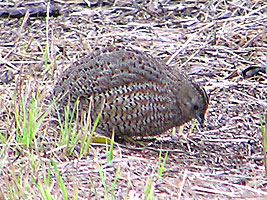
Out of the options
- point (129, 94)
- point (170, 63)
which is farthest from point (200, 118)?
point (170, 63)

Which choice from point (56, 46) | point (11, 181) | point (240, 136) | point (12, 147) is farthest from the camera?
point (56, 46)

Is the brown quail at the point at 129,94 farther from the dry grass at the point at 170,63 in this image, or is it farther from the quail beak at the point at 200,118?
the dry grass at the point at 170,63

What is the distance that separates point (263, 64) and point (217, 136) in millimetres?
1420

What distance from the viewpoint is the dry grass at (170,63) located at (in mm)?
4734

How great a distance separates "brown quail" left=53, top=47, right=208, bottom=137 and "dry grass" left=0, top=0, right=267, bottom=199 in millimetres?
195

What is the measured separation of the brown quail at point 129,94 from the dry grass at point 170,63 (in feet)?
0.64

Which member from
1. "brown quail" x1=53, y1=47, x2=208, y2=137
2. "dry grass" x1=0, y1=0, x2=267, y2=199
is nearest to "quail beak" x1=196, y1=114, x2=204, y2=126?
"brown quail" x1=53, y1=47, x2=208, y2=137

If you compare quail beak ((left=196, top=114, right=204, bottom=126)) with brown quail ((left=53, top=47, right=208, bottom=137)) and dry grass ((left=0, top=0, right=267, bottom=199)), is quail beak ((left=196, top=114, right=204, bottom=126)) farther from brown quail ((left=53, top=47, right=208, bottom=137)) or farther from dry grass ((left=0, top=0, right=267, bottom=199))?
dry grass ((left=0, top=0, right=267, bottom=199))

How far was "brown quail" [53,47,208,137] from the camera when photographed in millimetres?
5691

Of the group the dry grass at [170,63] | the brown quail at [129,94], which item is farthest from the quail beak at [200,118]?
the dry grass at [170,63]

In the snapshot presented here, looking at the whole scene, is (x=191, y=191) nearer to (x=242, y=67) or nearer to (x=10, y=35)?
(x=242, y=67)

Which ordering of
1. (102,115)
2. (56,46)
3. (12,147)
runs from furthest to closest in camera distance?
1. (56,46)
2. (102,115)
3. (12,147)

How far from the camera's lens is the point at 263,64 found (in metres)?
7.30

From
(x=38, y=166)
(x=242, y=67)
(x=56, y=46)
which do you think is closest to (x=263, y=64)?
(x=242, y=67)
